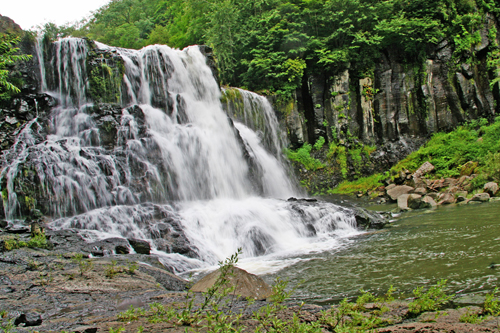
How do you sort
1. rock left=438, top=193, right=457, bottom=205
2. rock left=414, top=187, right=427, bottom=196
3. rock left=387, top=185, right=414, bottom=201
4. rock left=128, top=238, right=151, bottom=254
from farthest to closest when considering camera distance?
rock left=387, top=185, right=414, bottom=201
rock left=414, top=187, right=427, bottom=196
rock left=438, top=193, right=457, bottom=205
rock left=128, top=238, right=151, bottom=254

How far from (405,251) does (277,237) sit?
3894mm

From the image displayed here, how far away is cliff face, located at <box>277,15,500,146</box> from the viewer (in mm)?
20688

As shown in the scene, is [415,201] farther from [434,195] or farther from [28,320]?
[28,320]

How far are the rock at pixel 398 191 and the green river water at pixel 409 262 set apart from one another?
655 cm

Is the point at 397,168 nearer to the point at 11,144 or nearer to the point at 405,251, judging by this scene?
the point at 405,251

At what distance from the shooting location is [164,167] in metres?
13.3

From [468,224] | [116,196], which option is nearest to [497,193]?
[468,224]

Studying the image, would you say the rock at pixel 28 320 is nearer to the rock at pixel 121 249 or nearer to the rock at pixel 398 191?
the rock at pixel 121 249

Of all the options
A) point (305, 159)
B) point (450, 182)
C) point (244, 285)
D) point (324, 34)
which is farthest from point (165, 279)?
point (324, 34)

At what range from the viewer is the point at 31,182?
10.7 m

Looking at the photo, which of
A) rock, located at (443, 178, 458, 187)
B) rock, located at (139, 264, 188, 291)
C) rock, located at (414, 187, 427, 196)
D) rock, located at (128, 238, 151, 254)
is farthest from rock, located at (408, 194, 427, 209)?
rock, located at (139, 264, 188, 291)

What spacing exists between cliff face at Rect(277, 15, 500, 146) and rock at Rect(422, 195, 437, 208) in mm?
8673

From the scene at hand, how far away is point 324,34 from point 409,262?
20.2 meters

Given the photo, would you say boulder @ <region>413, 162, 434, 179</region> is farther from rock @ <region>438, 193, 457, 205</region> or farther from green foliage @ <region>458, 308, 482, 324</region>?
green foliage @ <region>458, 308, 482, 324</region>
